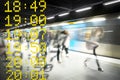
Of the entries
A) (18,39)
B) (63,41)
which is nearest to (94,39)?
(63,41)

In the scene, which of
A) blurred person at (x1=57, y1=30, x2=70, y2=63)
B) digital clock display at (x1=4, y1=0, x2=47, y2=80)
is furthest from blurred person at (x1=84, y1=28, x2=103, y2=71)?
digital clock display at (x1=4, y1=0, x2=47, y2=80)

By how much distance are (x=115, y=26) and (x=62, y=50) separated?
2716 millimetres

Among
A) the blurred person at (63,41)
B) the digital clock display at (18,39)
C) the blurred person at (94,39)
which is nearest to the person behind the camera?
the digital clock display at (18,39)

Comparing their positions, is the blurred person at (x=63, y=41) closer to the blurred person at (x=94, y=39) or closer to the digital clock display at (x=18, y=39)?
the blurred person at (x=94, y=39)

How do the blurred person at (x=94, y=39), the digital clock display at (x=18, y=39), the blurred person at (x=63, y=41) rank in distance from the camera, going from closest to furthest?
1. the digital clock display at (x=18, y=39)
2. the blurred person at (x=94, y=39)
3. the blurred person at (x=63, y=41)

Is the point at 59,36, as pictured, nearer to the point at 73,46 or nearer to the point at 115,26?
the point at 73,46

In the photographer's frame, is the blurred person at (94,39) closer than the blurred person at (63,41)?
Yes

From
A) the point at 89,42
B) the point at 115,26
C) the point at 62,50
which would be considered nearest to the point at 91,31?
the point at 89,42

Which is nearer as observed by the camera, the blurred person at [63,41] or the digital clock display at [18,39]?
the digital clock display at [18,39]

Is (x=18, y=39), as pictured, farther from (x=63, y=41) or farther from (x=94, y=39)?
(x=63, y=41)

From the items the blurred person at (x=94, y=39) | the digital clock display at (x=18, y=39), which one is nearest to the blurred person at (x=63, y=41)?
the blurred person at (x=94, y=39)

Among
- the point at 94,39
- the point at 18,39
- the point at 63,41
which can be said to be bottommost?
the point at 63,41

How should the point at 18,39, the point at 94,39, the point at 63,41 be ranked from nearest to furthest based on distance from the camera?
the point at 18,39
the point at 94,39
the point at 63,41

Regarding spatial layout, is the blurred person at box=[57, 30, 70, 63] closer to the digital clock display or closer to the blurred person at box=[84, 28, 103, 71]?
the blurred person at box=[84, 28, 103, 71]
